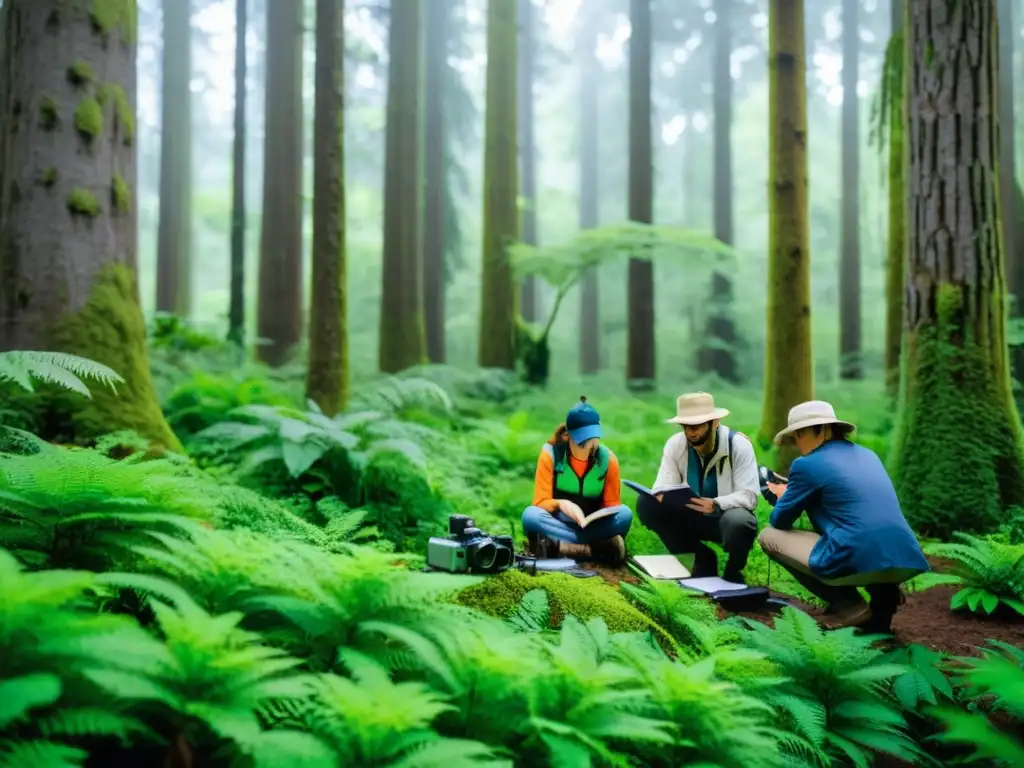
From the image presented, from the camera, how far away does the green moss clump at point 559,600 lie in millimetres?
4312

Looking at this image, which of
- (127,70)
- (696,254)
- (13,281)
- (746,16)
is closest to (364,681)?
(13,281)

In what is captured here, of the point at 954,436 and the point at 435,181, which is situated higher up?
the point at 435,181

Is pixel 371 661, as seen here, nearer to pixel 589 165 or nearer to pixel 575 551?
pixel 575 551

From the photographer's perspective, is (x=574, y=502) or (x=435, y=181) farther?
(x=435, y=181)

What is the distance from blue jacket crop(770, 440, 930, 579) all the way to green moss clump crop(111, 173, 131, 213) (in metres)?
Result: 5.52

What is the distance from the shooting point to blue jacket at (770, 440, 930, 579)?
15.2 feet

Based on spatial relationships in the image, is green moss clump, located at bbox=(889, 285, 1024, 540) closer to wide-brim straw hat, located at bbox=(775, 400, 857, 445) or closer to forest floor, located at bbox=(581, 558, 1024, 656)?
forest floor, located at bbox=(581, 558, 1024, 656)

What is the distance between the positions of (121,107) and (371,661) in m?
5.60

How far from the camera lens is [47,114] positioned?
20.8 ft

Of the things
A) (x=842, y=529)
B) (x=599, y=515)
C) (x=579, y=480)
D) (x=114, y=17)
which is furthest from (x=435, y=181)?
(x=842, y=529)

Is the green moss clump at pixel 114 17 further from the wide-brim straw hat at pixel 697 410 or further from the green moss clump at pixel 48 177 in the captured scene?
the wide-brim straw hat at pixel 697 410

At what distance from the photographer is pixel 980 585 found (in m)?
5.50

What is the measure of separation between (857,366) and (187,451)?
59.8 feet

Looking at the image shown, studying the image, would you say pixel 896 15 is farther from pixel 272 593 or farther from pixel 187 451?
pixel 272 593
